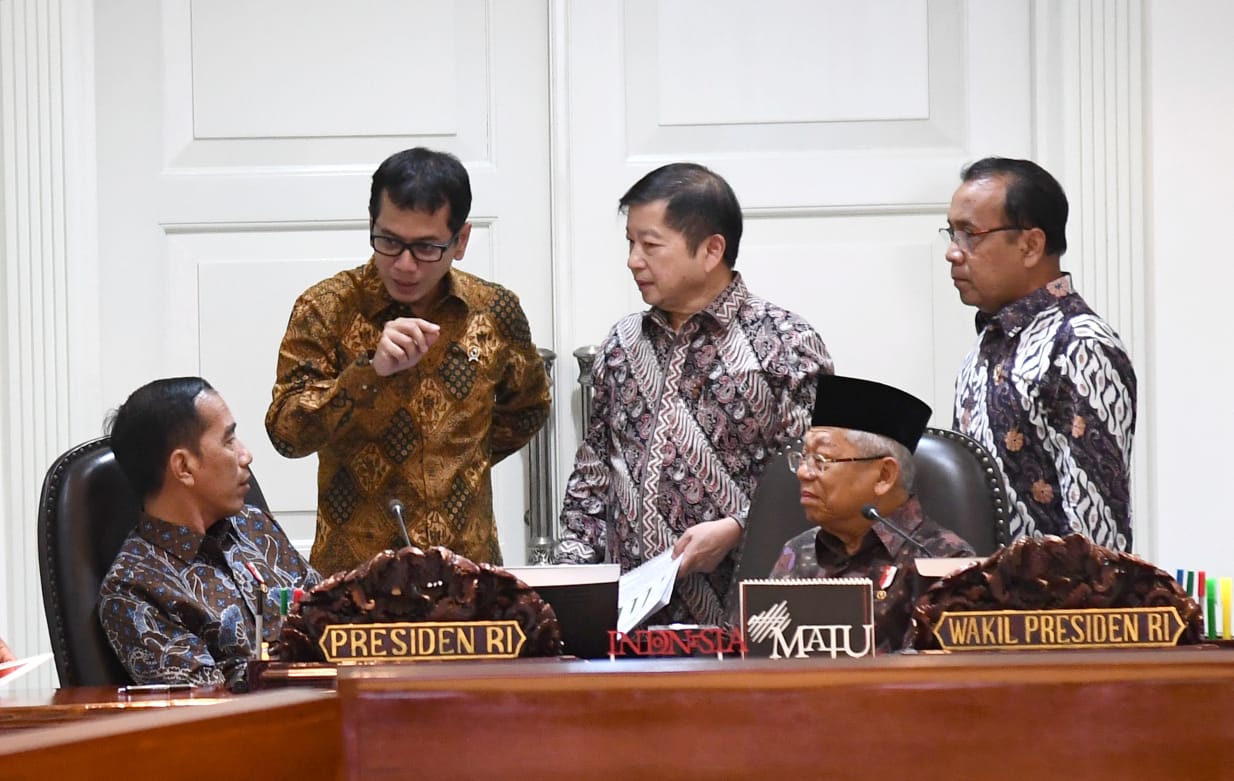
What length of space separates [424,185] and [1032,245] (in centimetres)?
115

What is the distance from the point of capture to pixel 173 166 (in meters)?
3.82

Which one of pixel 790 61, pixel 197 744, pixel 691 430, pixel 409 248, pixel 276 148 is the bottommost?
pixel 197 744

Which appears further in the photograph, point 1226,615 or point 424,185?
point 424,185

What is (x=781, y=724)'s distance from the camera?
3.66 feet

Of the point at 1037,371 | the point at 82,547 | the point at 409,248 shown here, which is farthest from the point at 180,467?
the point at 1037,371

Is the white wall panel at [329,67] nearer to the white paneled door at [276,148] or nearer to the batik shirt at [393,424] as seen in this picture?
the white paneled door at [276,148]

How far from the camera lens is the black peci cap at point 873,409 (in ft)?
7.63

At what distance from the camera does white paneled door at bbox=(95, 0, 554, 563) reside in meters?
3.77

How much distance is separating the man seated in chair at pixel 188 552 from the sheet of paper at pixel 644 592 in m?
0.54

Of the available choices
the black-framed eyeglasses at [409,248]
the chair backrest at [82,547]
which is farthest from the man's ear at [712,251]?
the chair backrest at [82,547]

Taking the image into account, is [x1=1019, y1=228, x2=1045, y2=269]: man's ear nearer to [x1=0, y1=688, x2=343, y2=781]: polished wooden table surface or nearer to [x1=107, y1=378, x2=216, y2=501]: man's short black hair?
[x1=107, y1=378, x2=216, y2=501]: man's short black hair

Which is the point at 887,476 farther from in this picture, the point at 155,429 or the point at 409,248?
the point at 155,429

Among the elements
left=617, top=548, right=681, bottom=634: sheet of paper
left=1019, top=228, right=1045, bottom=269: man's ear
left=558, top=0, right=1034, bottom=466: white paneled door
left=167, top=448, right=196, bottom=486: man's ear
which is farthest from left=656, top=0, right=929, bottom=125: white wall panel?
left=617, top=548, right=681, bottom=634: sheet of paper

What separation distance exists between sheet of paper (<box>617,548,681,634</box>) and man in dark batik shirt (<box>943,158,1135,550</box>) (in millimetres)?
782
